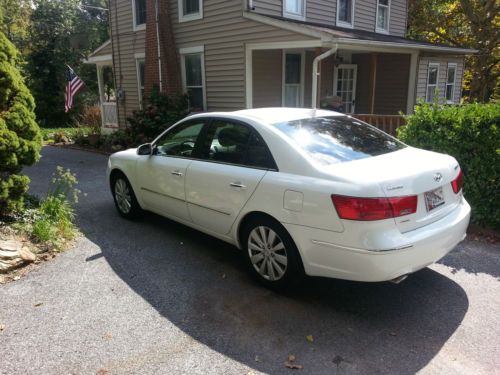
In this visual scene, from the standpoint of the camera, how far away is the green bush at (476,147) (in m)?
5.17

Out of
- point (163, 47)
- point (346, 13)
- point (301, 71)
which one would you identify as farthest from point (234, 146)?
point (346, 13)

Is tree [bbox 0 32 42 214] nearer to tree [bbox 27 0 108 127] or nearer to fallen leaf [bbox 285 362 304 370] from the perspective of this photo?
fallen leaf [bbox 285 362 304 370]

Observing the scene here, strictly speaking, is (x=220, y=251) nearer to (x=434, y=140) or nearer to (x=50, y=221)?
(x=50, y=221)

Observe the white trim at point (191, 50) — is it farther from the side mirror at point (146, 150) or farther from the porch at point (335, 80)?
the side mirror at point (146, 150)

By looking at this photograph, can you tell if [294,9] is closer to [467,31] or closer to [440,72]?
[440,72]

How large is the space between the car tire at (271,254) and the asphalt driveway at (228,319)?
164mm

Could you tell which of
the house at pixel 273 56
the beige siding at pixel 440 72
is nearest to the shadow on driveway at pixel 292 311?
the house at pixel 273 56

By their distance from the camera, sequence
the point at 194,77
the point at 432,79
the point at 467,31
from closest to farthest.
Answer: the point at 194,77 → the point at 432,79 → the point at 467,31

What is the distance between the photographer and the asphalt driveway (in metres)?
2.97

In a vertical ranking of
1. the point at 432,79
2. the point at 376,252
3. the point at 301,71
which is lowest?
the point at 376,252

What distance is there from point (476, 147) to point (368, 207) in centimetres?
301

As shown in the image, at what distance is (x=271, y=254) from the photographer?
3816mm

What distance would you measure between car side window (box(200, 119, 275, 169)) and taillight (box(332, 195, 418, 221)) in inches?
32.2

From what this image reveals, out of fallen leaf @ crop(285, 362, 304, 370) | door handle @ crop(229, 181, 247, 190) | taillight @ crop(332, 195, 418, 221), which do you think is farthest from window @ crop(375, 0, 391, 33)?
fallen leaf @ crop(285, 362, 304, 370)
